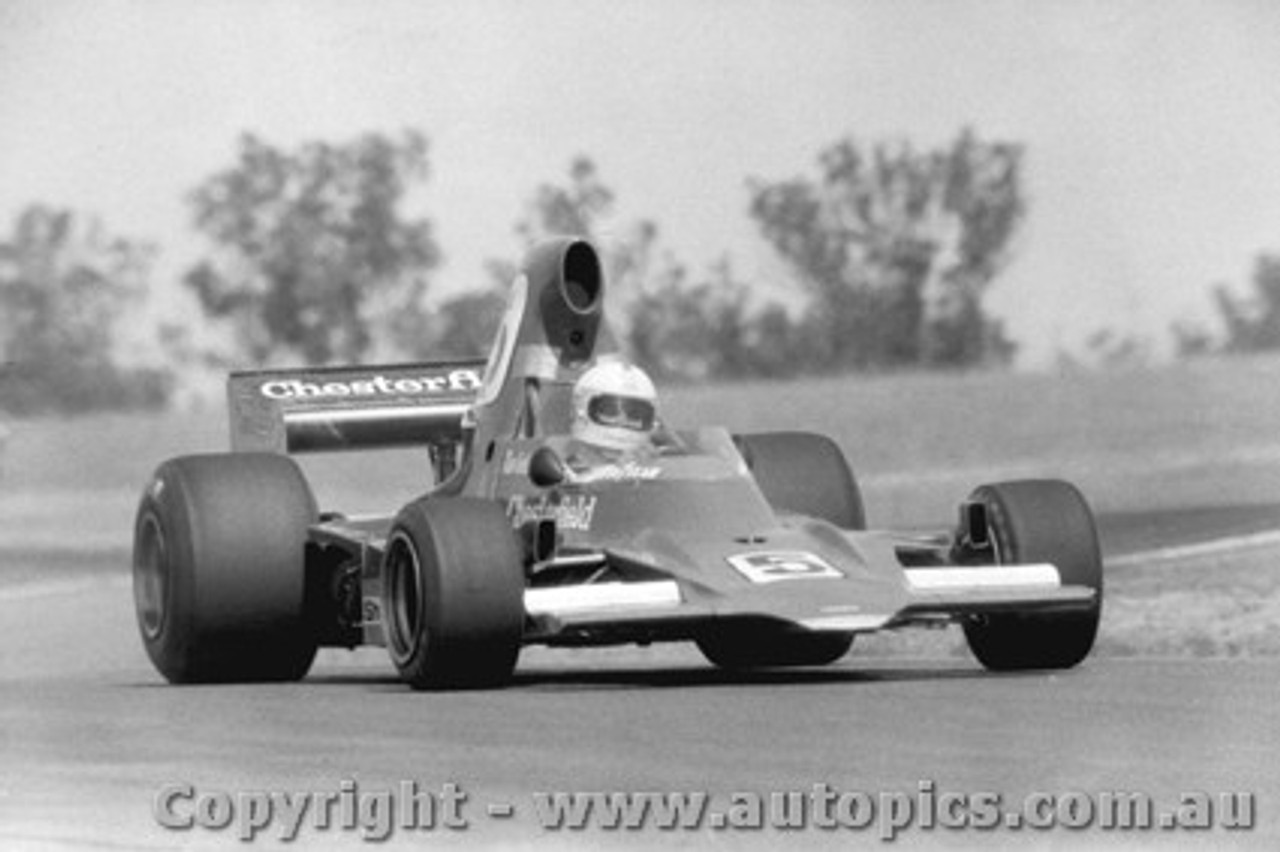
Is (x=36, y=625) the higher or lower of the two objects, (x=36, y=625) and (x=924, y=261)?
the lower

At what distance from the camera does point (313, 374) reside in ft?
65.4

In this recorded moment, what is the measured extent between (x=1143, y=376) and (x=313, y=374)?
37.8ft

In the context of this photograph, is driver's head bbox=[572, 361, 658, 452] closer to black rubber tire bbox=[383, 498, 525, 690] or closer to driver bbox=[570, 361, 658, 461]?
driver bbox=[570, 361, 658, 461]

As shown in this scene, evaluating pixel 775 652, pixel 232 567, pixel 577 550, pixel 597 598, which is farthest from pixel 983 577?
pixel 232 567

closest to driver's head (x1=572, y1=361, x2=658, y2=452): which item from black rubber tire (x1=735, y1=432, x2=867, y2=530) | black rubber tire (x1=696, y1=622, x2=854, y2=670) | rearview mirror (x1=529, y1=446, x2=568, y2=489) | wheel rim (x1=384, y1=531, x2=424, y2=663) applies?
rearview mirror (x1=529, y1=446, x2=568, y2=489)

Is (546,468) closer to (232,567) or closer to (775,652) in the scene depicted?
(232,567)

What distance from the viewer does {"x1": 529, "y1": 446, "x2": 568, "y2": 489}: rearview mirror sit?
17.5 m

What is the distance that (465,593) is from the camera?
52.5 feet

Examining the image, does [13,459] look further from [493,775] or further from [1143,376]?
[493,775]

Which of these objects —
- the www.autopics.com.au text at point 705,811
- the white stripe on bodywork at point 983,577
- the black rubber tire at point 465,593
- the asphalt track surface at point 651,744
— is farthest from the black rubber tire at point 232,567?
the www.autopics.com.au text at point 705,811

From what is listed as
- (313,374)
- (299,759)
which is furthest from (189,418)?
(299,759)

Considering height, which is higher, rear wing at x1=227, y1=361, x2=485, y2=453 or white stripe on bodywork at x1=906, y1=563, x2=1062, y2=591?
rear wing at x1=227, y1=361, x2=485, y2=453

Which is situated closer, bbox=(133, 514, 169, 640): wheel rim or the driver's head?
the driver's head

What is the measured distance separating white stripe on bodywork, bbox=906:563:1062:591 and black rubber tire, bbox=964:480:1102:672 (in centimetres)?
37
